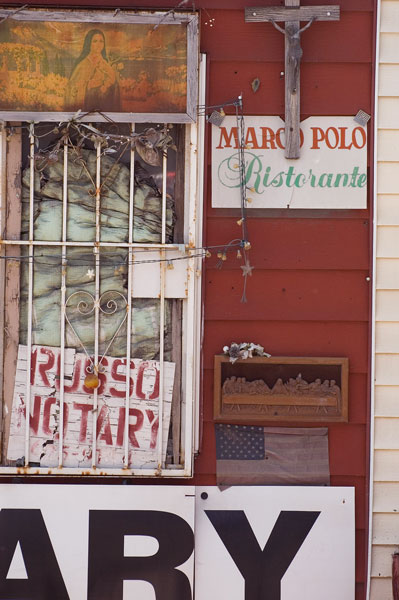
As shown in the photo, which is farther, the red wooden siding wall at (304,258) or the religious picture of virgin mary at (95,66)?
the red wooden siding wall at (304,258)

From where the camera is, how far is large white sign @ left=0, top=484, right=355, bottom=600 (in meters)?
3.91

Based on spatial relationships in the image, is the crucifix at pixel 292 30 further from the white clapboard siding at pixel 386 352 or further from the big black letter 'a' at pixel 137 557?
the big black letter 'a' at pixel 137 557

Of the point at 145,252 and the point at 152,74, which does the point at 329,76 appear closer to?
the point at 152,74

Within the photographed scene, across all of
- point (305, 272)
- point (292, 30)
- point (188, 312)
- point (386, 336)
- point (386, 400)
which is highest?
point (292, 30)

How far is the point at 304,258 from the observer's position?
13.1ft

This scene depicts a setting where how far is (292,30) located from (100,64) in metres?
1.10

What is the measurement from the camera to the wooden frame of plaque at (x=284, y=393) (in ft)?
12.9

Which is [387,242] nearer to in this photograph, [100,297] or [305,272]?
[305,272]

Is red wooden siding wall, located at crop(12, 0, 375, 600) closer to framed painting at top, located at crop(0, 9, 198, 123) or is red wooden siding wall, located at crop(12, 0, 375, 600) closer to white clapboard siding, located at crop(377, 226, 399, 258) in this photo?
white clapboard siding, located at crop(377, 226, 399, 258)

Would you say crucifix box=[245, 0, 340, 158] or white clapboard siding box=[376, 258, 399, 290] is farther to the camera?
white clapboard siding box=[376, 258, 399, 290]

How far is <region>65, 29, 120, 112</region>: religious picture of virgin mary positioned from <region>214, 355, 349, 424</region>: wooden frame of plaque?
1.59 metres

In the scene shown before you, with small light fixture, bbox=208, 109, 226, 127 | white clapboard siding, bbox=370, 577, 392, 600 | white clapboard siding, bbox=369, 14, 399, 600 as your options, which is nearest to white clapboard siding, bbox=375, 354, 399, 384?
white clapboard siding, bbox=369, 14, 399, 600

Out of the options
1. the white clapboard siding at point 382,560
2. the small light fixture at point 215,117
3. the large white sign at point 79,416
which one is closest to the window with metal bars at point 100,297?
the large white sign at point 79,416

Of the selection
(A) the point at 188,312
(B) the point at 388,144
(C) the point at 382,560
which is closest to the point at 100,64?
(A) the point at 188,312
